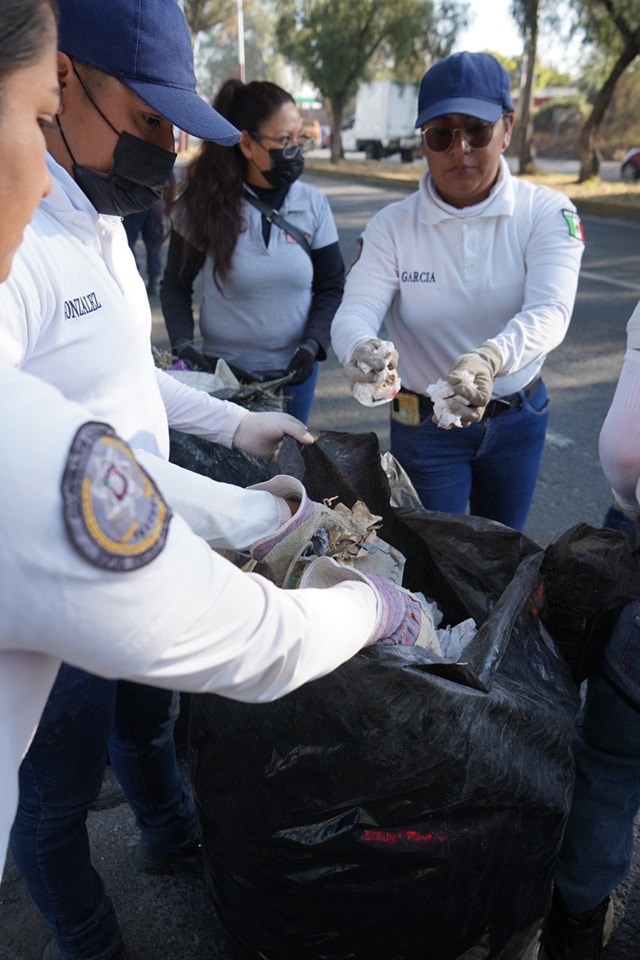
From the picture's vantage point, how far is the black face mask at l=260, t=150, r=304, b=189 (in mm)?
2666

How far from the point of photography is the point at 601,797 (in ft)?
5.21

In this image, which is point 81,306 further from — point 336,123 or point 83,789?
point 336,123

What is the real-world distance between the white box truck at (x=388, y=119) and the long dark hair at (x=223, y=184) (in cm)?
2938

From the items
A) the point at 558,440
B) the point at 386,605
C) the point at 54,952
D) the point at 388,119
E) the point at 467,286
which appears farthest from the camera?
the point at 388,119

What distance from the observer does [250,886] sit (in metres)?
1.38

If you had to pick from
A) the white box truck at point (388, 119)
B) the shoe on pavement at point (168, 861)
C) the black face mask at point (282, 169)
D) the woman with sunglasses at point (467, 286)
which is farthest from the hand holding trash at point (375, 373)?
the white box truck at point (388, 119)

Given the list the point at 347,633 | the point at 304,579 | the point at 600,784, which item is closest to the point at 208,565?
the point at 347,633

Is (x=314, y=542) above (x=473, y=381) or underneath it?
underneath

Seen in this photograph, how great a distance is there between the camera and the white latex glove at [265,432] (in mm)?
1789

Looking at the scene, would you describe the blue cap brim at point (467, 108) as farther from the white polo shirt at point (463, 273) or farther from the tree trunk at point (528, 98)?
the tree trunk at point (528, 98)

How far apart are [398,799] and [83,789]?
64 centimetres

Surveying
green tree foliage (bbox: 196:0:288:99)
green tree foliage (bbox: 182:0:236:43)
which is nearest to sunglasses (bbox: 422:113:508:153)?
green tree foliage (bbox: 182:0:236:43)

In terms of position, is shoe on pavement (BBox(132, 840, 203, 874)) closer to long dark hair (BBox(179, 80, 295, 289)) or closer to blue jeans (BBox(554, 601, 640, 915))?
blue jeans (BBox(554, 601, 640, 915))

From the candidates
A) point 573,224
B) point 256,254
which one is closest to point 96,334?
point 573,224
